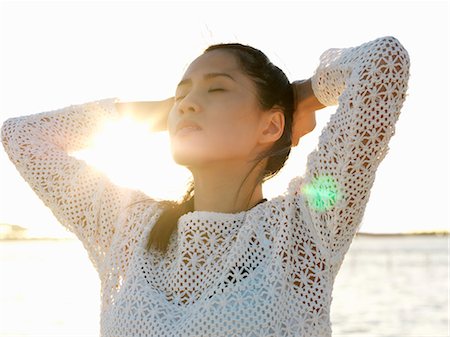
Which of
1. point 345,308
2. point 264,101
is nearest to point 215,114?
point 264,101

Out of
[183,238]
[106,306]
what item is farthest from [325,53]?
[106,306]

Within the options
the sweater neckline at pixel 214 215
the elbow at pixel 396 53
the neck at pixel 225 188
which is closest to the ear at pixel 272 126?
the neck at pixel 225 188

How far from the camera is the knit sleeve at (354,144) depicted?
1.83m

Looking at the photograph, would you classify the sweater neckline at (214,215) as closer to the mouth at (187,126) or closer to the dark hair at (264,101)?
the dark hair at (264,101)

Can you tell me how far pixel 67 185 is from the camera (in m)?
2.30

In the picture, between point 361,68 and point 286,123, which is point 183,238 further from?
point 361,68

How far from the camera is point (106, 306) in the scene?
6.97ft

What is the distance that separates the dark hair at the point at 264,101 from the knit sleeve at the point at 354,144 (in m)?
0.33

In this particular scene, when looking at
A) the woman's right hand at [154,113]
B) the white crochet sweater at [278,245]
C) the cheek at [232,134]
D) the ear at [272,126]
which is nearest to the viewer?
the white crochet sweater at [278,245]

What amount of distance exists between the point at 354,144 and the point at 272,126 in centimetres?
44

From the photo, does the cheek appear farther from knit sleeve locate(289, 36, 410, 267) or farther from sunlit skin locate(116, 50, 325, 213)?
knit sleeve locate(289, 36, 410, 267)

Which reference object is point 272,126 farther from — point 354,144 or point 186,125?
point 354,144

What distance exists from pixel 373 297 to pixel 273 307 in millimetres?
13320

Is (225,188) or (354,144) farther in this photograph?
(225,188)
